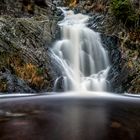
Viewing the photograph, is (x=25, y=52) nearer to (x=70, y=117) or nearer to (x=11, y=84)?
(x=11, y=84)

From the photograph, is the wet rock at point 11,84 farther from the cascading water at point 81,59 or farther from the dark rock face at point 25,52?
the cascading water at point 81,59

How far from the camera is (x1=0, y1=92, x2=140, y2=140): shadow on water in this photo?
30.3ft

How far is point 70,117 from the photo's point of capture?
11.6m

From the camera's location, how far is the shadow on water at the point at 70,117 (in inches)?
364

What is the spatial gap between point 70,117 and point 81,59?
27.0ft

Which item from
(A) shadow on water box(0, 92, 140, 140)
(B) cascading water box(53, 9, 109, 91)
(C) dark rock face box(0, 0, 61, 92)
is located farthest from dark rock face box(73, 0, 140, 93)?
(C) dark rock face box(0, 0, 61, 92)

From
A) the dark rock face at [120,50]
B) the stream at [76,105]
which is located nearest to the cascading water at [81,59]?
the stream at [76,105]

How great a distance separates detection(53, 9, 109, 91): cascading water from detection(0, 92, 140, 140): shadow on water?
1658 millimetres

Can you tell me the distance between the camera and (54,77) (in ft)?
59.4

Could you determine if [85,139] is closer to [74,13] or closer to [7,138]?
[7,138]

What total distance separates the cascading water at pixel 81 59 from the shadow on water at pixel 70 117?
166 centimetres

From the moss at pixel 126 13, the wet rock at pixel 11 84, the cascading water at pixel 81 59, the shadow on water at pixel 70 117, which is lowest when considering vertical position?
the shadow on water at pixel 70 117

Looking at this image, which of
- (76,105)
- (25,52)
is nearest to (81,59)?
(25,52)

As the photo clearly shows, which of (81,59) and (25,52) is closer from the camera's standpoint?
(25,52)
